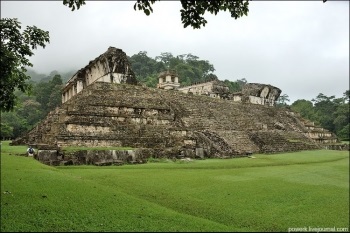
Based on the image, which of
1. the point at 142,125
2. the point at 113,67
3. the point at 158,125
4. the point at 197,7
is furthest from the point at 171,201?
the point at 113,67

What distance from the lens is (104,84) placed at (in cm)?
1705

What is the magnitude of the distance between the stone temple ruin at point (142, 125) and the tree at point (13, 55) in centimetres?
550

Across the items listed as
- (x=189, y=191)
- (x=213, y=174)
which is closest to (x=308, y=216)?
(x=189, y=191)

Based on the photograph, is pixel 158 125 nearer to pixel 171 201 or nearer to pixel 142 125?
pixel 142 125

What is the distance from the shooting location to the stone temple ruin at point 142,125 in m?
13.5

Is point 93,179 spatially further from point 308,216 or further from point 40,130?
point 40,130

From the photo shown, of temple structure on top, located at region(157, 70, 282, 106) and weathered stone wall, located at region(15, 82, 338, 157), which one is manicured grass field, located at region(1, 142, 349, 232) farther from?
temple structure on top, located at region(157, 70, 282, 106)

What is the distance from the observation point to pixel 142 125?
52.2 ft

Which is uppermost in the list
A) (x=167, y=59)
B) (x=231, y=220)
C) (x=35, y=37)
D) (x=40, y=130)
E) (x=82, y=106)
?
(x=167, y=59)

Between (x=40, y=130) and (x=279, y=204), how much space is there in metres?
16.3

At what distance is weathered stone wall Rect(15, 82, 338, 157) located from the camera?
1414 centimetres

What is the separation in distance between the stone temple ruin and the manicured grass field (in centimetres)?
396

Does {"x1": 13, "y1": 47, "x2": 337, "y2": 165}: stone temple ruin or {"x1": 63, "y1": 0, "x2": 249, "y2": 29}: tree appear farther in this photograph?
{"x1": 13, "y1": 47, "x2": 337, "y2": 165}: stone temple ruin

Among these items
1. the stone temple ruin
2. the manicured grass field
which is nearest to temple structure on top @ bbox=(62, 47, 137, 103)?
the stone temple ruin
